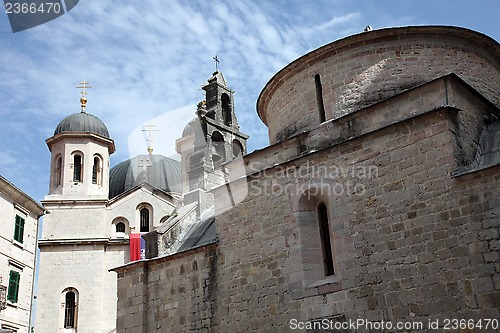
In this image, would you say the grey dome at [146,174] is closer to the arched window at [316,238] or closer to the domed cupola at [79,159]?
the domed cupola at [79,159]

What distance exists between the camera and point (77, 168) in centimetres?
2767

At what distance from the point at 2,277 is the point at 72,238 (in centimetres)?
656

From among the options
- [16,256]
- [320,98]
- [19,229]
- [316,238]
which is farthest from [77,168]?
[316,238]

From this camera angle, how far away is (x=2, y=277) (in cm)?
1962

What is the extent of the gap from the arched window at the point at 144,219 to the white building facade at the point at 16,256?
716cm

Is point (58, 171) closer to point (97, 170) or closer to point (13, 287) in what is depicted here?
point (97, 170)

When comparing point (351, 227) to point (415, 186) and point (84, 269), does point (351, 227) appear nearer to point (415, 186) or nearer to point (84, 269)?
point (415, 186)

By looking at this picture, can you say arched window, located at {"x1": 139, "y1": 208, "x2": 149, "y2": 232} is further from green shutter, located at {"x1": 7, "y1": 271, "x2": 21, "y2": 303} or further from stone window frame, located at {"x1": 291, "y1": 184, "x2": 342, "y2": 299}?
stone window frame, located at {"x1": 291, "y1": 184, "x2": 342, "y2": 299}

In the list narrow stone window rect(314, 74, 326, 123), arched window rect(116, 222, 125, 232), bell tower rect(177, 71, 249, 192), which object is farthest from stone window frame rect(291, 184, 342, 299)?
arched window rect(116, 222, 125, 232)

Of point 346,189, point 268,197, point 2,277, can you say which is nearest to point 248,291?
point 268,197

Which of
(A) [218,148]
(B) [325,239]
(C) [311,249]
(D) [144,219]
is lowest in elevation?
(C) [311,249]

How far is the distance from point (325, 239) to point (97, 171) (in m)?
19.5

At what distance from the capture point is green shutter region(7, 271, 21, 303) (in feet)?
66.2

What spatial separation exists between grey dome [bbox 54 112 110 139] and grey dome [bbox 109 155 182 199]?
178 inches
